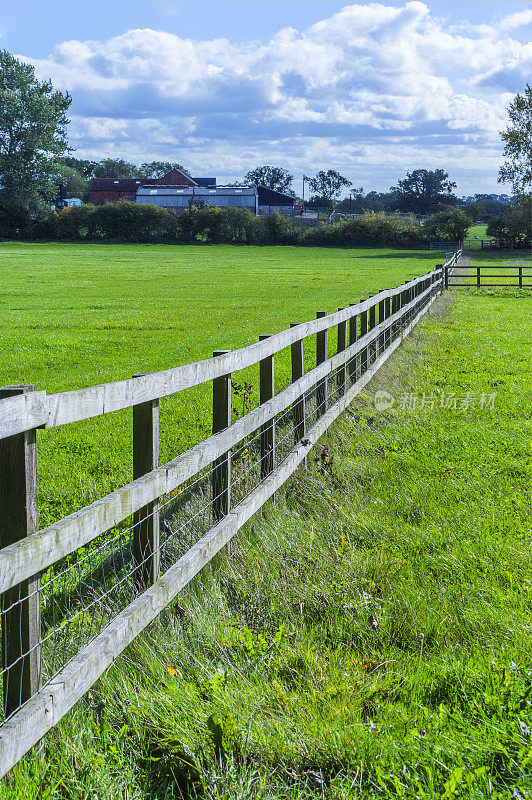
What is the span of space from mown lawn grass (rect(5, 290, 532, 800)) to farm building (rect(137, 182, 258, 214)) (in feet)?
410

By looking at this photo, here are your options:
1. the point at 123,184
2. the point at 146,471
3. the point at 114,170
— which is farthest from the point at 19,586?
the point at 114,170

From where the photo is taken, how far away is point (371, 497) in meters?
6.21

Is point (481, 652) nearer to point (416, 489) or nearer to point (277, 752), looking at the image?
point (277, 752)

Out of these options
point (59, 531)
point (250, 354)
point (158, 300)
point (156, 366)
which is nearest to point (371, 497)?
point (250, 354)

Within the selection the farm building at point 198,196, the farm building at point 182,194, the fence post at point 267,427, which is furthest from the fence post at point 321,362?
the farm building at point 198,196

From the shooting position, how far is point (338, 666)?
12.2 ft

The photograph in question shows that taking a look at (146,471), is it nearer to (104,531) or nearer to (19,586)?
(104,531)

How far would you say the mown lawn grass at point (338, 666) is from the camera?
2.94m

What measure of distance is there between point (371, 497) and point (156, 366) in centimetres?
858

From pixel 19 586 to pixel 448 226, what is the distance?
293ft

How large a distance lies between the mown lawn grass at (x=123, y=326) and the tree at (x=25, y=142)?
110 ft

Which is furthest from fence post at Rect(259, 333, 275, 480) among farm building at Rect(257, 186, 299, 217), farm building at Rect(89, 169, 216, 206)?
farm building at Rect(257, 186, 299, 217)

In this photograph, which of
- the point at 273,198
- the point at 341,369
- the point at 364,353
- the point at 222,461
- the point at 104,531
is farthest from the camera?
the point at 273,198

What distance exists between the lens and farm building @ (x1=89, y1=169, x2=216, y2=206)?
141875 mm
